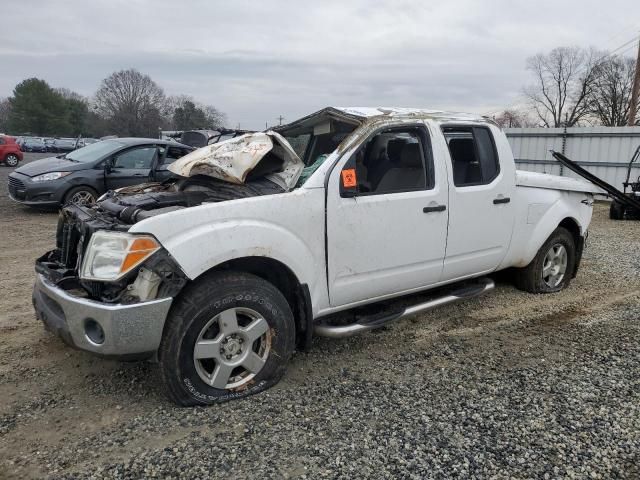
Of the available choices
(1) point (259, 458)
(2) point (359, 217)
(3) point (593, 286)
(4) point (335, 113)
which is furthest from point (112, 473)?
(3) point (593, 286)

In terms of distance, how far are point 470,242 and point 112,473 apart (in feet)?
10.5

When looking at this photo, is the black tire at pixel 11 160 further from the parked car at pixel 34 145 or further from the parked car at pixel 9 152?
the parked car at pixel 34 145

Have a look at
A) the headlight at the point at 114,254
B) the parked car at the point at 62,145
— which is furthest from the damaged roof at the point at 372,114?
the parked car at the point at 62,145

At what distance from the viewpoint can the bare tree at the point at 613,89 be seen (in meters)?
48.8

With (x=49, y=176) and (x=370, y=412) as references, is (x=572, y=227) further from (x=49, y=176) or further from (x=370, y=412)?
(x=49, y=176)

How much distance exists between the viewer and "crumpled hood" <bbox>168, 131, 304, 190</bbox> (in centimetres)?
356

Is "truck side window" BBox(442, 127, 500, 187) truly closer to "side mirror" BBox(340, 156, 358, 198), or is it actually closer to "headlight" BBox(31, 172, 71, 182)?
"side mirror" BBox(340, 156, 358, 198)

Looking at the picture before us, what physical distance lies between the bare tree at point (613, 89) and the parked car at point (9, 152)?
158 ft

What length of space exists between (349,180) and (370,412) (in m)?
1.54

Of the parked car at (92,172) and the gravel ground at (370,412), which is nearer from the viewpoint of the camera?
the gravel ground at (370,412)

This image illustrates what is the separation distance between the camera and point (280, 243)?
10.9 feet

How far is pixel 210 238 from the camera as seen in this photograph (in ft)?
10.1

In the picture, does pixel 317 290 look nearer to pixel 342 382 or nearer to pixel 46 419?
pixel 342 382

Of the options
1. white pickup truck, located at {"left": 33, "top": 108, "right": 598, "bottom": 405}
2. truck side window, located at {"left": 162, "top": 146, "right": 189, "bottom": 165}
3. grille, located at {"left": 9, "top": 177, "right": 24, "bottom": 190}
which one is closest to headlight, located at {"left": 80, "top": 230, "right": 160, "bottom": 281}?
white pickup truck, located at {"left": 33, "top": 108, "right": 598, "bottom": 405}
